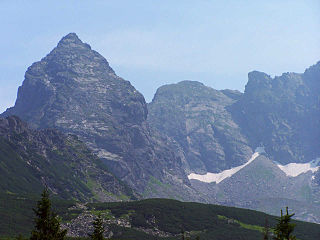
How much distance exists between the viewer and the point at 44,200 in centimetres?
7962

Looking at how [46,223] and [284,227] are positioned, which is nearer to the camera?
[284,227]

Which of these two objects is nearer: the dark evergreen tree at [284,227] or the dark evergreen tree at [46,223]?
the dark evergreen tree at [284,227]

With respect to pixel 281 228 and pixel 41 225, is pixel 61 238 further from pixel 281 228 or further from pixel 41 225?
pixel 281 228

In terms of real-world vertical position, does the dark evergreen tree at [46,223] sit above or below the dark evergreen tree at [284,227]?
below

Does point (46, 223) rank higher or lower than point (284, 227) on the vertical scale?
lower

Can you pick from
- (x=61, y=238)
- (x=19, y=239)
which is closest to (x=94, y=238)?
(x=61, y=238)

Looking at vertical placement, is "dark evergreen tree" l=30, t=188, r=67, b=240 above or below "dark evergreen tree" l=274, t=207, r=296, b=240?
below

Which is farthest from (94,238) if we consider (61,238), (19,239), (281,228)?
(281,228)

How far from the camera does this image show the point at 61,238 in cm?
7912

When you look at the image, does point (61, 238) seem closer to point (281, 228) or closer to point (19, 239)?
point (19, 239)

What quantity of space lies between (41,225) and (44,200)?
12.4 ft

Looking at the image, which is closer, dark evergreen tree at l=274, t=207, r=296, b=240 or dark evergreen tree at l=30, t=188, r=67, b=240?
dark evergreen tree at l=274, t=207, r=296, b=240

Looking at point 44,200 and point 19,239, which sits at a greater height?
point 44,200

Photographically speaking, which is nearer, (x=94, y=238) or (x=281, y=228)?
(x=281, y=228)
